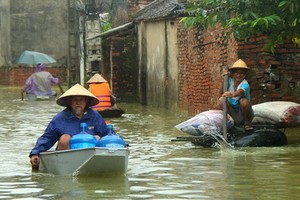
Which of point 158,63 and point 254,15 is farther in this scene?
point 158,63

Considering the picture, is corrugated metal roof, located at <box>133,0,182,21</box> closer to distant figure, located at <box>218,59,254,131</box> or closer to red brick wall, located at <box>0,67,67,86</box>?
distant figure, located at <box>218,59,254,131</box>

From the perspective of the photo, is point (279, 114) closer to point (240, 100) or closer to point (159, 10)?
point (240, 100)

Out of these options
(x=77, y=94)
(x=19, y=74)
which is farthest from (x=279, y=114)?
(x=19, y=74)

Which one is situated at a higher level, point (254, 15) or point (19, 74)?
point (254, 15)

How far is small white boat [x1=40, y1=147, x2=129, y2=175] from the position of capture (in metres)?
10.3

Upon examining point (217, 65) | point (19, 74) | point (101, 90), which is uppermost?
point (217, 65)

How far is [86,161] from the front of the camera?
1043 cm

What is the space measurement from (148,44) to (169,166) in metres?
15.0

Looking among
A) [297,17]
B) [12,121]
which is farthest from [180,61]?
[297,17]

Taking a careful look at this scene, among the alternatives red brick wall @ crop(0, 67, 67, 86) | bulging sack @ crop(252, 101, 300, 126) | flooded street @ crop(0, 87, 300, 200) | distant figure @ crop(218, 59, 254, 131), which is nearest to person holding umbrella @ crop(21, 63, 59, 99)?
red brick wall @ crop(0, 67, 67, 86)

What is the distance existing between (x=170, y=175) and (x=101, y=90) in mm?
9875

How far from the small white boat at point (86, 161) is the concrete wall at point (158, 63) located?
42.0 feet

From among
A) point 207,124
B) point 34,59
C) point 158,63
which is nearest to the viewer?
point 207,124

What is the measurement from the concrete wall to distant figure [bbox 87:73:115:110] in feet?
9.25
